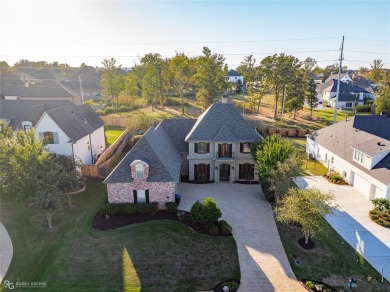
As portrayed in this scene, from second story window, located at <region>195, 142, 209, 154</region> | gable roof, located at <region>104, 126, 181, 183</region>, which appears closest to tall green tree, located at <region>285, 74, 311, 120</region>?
second story window, located at <region>195, 142, 209, 154</region>

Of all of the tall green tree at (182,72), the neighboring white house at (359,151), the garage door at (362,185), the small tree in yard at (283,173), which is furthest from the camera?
the tall green tree at (182,72)

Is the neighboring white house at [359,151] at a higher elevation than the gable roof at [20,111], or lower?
lower

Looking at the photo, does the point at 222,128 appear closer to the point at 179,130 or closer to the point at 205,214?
the point at 179,130

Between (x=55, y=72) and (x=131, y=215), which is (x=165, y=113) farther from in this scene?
(x=55, y=72)

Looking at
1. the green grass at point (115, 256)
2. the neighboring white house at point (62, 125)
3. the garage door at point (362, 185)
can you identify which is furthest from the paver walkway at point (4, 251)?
the garage door at point (362, 185)

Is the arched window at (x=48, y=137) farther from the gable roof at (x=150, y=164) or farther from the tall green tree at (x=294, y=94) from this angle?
the tall green tree at (x=294, y=94)

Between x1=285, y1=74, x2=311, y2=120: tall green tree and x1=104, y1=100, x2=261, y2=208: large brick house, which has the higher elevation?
x1=285, y1=74, x2=311, y2=120: tall green tree

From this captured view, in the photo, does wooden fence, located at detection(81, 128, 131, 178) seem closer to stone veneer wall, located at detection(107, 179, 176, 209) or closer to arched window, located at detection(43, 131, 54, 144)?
arched window, located at detection(43, 131, 54, 144)
